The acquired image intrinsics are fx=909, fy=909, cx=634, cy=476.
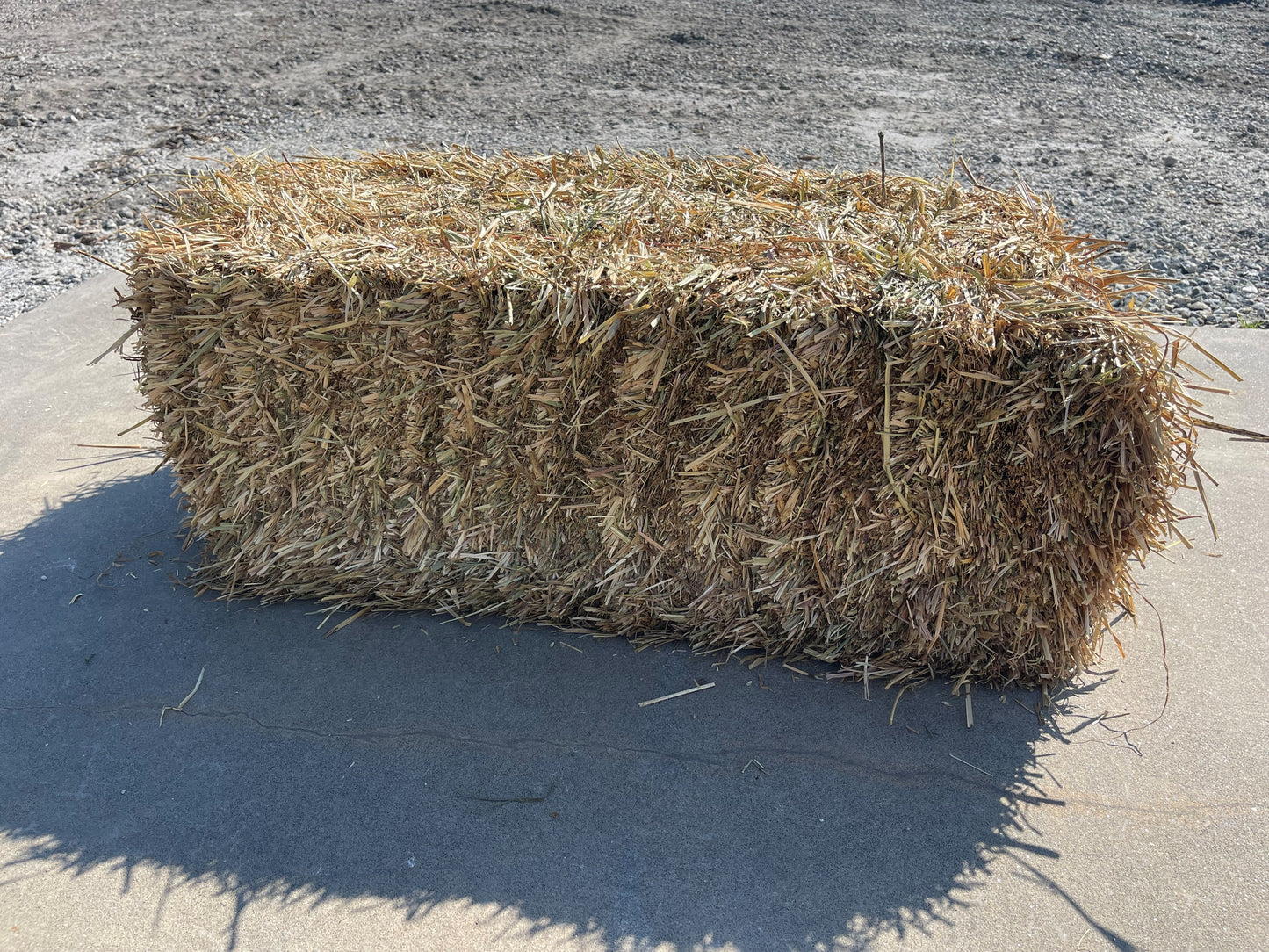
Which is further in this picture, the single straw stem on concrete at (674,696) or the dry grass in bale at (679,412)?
the single straw stem on concrete at (674,696)

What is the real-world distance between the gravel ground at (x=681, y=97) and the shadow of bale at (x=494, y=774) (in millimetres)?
3578

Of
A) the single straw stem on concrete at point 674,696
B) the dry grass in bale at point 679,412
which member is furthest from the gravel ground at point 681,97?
the single straw stem on concrete at point 674,696

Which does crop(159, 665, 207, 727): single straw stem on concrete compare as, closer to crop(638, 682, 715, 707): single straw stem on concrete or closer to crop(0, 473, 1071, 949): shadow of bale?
crop(0, 473, 1071, 949): shadow of bale

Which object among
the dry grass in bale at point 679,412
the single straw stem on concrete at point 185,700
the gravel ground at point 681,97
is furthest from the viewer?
the gravel ground at point 681,97

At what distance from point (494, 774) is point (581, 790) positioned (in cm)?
27

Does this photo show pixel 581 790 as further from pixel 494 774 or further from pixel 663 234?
pixel 663 234

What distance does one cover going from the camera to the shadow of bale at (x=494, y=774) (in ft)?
7.80

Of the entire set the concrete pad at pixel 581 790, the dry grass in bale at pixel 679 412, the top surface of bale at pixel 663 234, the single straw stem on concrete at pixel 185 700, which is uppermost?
the top surface of bale at pixel 663 234

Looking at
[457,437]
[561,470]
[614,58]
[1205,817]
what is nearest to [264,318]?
[457,437]

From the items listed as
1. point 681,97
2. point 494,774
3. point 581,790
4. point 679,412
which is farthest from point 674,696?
point 681,97

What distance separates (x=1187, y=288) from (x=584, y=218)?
4.17 meters

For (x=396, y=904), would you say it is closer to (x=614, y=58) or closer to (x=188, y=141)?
(x=188, y=141)

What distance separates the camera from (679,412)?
2811mm

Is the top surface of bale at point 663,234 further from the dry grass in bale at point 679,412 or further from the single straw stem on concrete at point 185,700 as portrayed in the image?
the single straw stem on concrete at point 185,700
